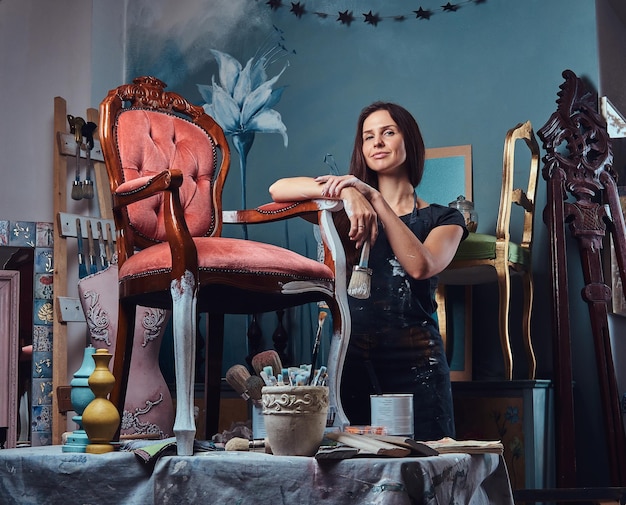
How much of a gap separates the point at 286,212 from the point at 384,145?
60 centimetres

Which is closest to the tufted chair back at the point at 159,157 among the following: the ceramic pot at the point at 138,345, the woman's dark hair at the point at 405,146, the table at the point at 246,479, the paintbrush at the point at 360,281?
the woman's dark hair at the point at 405,146

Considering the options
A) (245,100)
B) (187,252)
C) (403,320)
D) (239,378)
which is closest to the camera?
(187,252)

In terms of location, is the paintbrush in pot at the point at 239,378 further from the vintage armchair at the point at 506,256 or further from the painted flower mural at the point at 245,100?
the painted flower mural at the point at 245,100

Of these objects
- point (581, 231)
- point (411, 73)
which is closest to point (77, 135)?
point (411, 73)

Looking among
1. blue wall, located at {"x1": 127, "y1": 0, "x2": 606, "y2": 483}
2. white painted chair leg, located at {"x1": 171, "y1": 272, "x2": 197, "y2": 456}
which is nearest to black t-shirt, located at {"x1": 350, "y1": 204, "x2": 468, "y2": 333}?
white painted chair leg, located at {"x1": 171, "y1": 272, "x2": 197, "y2": 456}

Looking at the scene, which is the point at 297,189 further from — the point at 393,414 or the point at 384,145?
the point at 393,414

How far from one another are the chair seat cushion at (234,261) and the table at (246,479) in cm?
47

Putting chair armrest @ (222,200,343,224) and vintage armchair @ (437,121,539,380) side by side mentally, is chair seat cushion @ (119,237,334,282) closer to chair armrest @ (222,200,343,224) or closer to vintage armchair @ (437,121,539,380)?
chair armrest @ (222,200,343,224)

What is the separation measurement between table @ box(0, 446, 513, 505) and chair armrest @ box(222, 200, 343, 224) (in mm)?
794

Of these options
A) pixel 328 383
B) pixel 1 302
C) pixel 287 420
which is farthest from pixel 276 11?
pixel 287 420

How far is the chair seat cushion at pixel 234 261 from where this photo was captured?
213 cm

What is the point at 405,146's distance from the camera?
2.96 meters

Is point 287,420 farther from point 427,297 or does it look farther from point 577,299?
point 577,299

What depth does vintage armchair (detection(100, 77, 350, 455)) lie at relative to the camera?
207 centimetres
